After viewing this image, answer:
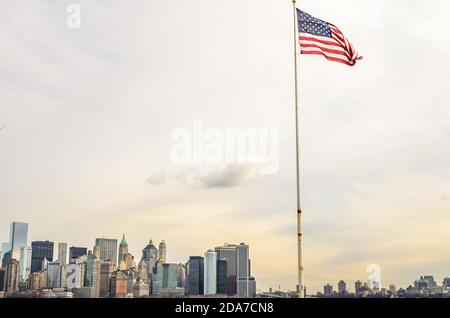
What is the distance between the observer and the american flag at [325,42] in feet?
89.5

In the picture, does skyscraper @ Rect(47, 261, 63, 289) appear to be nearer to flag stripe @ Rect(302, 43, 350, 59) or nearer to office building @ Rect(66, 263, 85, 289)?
office building @ Rect(66, 263, 85, 289)

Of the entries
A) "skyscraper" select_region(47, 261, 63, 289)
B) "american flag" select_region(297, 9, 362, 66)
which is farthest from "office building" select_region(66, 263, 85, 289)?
"american flag" select_region(297, 9, 362, 66)

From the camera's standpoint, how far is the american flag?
27.3m

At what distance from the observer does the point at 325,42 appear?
2747 centimetres

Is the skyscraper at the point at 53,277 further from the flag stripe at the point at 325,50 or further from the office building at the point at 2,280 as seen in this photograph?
the flag stripe at the point at 325,50

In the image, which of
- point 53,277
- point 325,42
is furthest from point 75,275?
point 325,42

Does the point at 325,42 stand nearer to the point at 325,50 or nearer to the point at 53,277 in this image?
the point at 325,50
